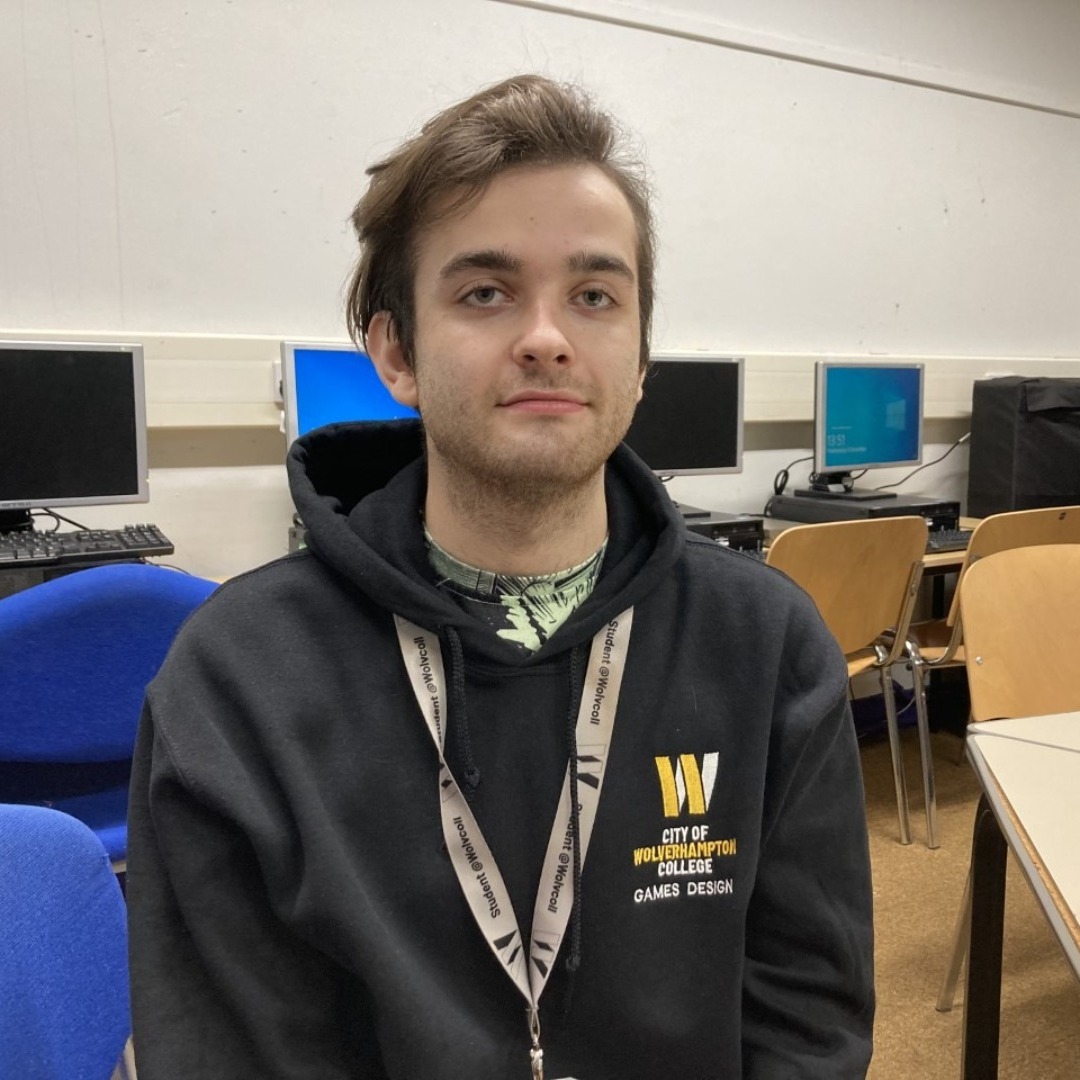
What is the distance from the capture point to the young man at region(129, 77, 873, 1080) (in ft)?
2.39

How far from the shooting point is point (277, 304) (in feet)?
8.18

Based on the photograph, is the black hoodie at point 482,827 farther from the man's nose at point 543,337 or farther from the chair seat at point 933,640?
the chair seat at point 933,640

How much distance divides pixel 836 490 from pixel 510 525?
2658 millimetres

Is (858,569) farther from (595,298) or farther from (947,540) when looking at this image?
(595,298)

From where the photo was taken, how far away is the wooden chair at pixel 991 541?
2457 mm

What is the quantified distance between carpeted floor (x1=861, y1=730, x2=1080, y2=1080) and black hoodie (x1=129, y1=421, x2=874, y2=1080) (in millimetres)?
655

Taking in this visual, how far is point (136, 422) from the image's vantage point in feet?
7.00

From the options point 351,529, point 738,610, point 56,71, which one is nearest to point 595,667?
point 738,610

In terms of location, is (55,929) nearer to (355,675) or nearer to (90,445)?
(355,675)

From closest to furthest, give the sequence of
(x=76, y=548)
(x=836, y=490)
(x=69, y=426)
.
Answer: (x=76, y=548) < (x=69, y=426) < (x=836, y=490)

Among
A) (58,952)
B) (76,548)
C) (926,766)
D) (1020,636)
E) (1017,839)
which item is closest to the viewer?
(58,952)

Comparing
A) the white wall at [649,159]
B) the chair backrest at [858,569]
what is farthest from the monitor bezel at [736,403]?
the chair backrest at [858,569]

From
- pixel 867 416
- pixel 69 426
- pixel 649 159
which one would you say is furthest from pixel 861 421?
pixel 69 426

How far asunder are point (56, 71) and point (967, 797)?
334 cm
